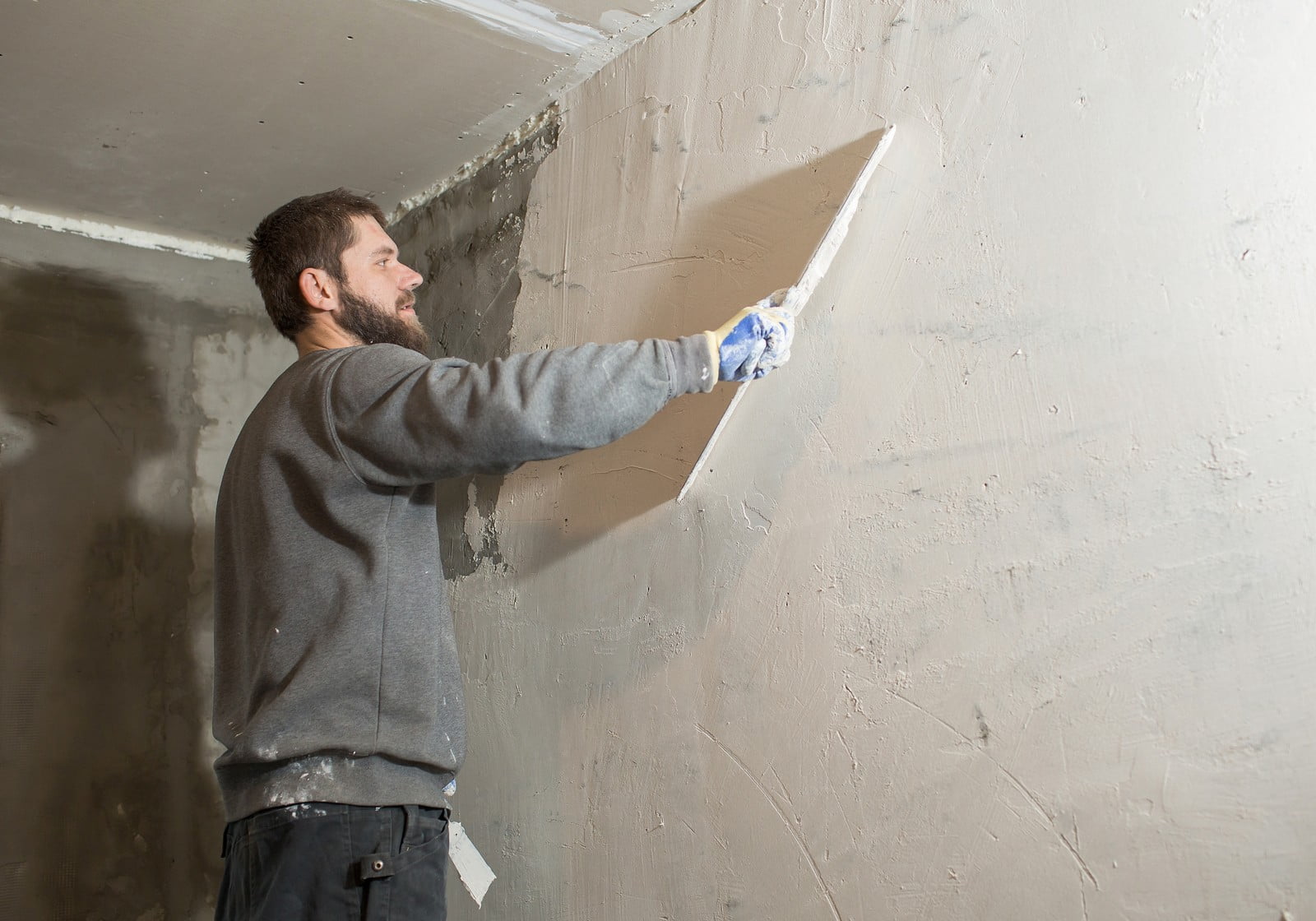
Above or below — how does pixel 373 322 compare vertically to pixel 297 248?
below

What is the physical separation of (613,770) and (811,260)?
3.03 ft

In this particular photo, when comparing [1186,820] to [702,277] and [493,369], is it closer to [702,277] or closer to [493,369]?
[493,369]

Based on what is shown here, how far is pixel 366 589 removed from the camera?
135cm

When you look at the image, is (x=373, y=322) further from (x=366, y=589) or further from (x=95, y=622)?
(x=95, y=622)

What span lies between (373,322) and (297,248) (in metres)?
0.18

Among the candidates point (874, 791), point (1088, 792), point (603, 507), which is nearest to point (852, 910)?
point (874, 791)

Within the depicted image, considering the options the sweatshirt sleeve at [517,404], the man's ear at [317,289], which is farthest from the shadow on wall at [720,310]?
the man's ear at [317,289]

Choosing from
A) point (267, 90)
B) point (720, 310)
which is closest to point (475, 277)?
point (267, 90)

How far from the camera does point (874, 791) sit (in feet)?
4.04

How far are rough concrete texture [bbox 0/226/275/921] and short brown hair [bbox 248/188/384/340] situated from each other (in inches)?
48.3

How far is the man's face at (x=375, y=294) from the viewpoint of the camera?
1620 millimetres

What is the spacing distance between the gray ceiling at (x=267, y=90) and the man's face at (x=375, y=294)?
0.41 m

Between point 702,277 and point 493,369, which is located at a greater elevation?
point 702,277

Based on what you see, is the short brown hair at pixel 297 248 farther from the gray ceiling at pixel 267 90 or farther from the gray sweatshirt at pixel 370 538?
the gray ceiling at pixel 267 90
